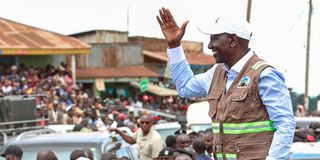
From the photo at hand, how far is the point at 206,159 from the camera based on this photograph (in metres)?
7.32

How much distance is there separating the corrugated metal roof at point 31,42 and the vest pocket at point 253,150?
21553 millimetres

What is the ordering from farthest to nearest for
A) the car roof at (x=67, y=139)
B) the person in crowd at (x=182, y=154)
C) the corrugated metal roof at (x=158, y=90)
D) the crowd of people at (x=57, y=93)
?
the corrugated metal roof at (x=158, y=90)
the crowd of people at (x=57, y=93)
the car roof at (x=67, y=139)
the person in crowd at (x=182, y=154)

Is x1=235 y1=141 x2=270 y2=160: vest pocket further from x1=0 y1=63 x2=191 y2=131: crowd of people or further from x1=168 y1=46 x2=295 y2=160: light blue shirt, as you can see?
x1=0 y1=63 x2=191 y2=131: crowd of people

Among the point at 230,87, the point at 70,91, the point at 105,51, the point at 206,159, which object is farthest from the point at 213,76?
the point at 105,51

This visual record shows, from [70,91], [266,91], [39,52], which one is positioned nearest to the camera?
[266,91]

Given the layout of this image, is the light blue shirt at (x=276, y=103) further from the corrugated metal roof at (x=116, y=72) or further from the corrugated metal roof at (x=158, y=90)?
the corrugated metal roof at (x=158, y=90)

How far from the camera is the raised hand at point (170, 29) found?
3709 millimetres

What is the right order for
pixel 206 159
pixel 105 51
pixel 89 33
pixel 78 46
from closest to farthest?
pixel 206 159
pixel 78 46
pixel 105 51
pixel 89 33

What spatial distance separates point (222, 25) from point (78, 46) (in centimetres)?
2434

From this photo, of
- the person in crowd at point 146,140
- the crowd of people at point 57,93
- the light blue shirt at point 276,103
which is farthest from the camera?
the crowd of people at point 57,93

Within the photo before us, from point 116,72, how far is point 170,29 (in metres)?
30.3

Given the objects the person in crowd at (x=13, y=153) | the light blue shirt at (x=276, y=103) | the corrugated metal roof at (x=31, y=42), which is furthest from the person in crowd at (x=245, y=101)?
the corrugated metal roof at (x=31, y=42)

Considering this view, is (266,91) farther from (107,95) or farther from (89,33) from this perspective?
(89,33)

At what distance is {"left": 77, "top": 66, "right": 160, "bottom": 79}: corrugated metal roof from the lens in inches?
1272
